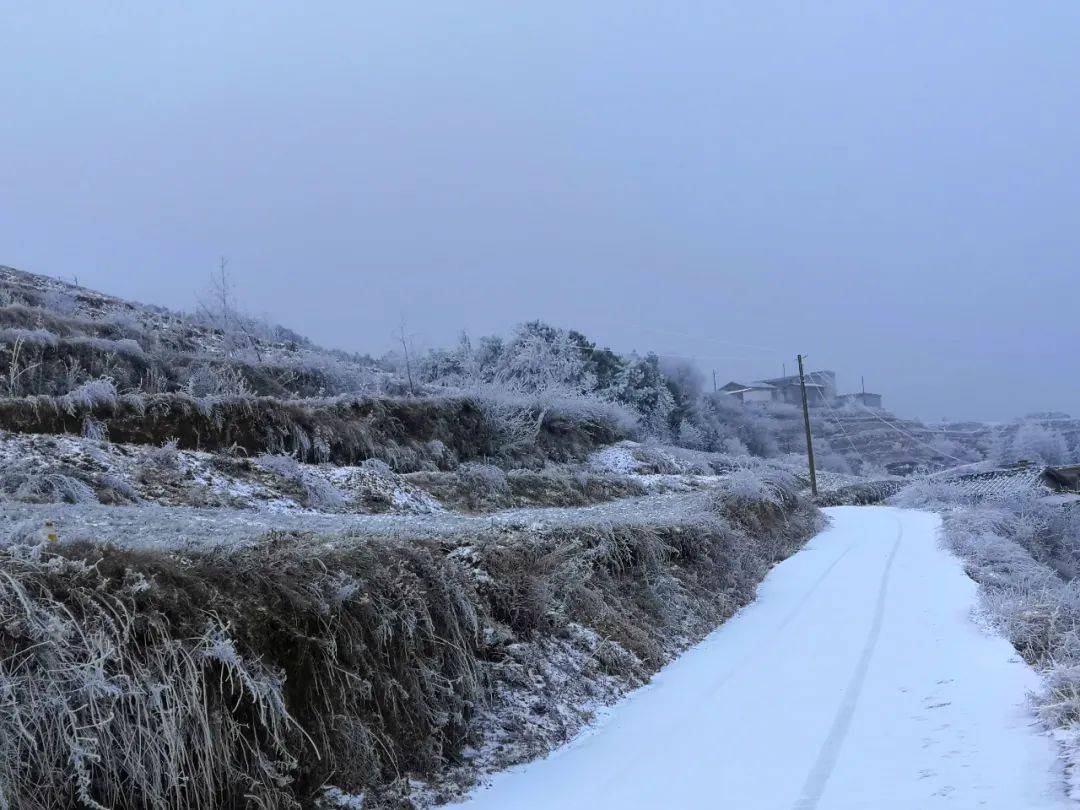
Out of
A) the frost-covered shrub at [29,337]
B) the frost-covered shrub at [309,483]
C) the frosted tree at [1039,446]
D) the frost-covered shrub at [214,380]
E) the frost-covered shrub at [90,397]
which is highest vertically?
the frost-covered shrub at [29,337]

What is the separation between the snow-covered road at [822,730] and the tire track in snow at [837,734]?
0.02 metres

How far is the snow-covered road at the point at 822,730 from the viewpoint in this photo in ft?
18.3

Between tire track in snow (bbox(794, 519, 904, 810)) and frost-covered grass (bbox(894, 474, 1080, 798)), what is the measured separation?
140 cm

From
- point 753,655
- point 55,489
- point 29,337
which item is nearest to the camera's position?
point 753,655

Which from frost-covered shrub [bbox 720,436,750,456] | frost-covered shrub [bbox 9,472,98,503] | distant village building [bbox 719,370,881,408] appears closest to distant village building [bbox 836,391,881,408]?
distant village building [bbox 719,370,881,408]

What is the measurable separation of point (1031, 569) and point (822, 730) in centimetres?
1069

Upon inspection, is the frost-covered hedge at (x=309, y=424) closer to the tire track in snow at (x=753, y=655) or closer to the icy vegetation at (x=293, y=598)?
the icy vegetation at (x=293, y=598)

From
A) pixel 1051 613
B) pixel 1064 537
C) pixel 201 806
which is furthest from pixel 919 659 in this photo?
pixel 1064 537

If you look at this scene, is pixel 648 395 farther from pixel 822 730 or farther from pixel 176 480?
pixel 822 730

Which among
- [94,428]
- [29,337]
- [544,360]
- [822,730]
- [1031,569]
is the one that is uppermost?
[544,360]

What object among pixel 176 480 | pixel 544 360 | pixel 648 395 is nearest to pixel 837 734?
pixel 176 480

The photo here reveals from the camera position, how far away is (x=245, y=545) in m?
6.21

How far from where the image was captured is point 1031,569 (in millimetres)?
15391

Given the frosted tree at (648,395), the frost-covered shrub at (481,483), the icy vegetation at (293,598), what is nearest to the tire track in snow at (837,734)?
the icy vegetation at (293,598)
